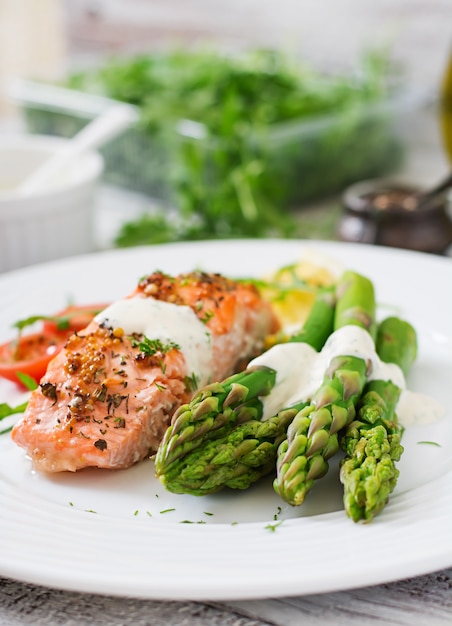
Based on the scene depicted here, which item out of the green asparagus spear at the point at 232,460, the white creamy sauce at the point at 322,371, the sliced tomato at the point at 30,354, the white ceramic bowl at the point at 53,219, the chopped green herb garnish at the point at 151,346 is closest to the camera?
the green asparagus spear at the point at 232,460

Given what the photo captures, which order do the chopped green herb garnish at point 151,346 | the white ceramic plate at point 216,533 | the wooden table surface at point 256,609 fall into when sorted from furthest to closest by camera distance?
the chopped green herb garnish at point 151,346 < the wooden table surface at point 256,609 < the white ceramic plate at point 216,533

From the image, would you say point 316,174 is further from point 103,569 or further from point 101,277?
point 103,569

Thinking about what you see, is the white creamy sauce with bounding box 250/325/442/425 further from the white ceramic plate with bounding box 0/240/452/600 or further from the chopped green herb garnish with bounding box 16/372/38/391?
the chopped green herb garnish with bounding box 16/372/38/391

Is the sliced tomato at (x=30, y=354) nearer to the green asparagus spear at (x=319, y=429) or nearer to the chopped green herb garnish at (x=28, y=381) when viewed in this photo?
the chopped green herb garnish at (x=28, y=381)

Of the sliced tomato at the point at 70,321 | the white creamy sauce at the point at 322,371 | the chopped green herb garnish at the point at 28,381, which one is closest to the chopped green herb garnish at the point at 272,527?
the white creamy sauce at the point at 322,371

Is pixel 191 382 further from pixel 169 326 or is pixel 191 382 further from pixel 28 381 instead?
pixel 28 381

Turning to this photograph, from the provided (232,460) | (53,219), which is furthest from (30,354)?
(53,219)

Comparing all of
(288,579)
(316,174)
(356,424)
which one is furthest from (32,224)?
(288,579)
